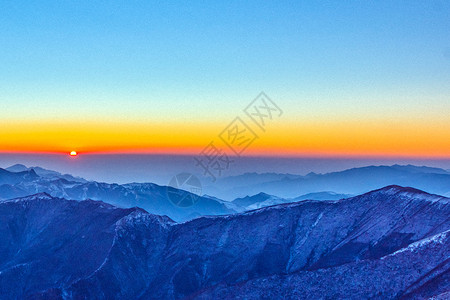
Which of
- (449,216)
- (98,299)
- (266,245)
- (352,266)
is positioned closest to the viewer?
(352,266)

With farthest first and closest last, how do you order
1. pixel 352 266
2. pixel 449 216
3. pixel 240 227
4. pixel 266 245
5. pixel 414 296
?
1. pixel 240 227
2. pixel 266 245
3. pixel 449 216
4. pixel 352 266
5. pixel 414 296

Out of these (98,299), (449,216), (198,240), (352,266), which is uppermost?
(449,216)

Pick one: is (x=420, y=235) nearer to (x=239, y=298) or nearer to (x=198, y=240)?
(x=239, y=298)

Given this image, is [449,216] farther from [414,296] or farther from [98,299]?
[98,299]

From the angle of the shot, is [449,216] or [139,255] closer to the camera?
[449,216]

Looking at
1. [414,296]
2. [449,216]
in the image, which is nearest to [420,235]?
[449,216]

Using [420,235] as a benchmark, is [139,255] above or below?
below
